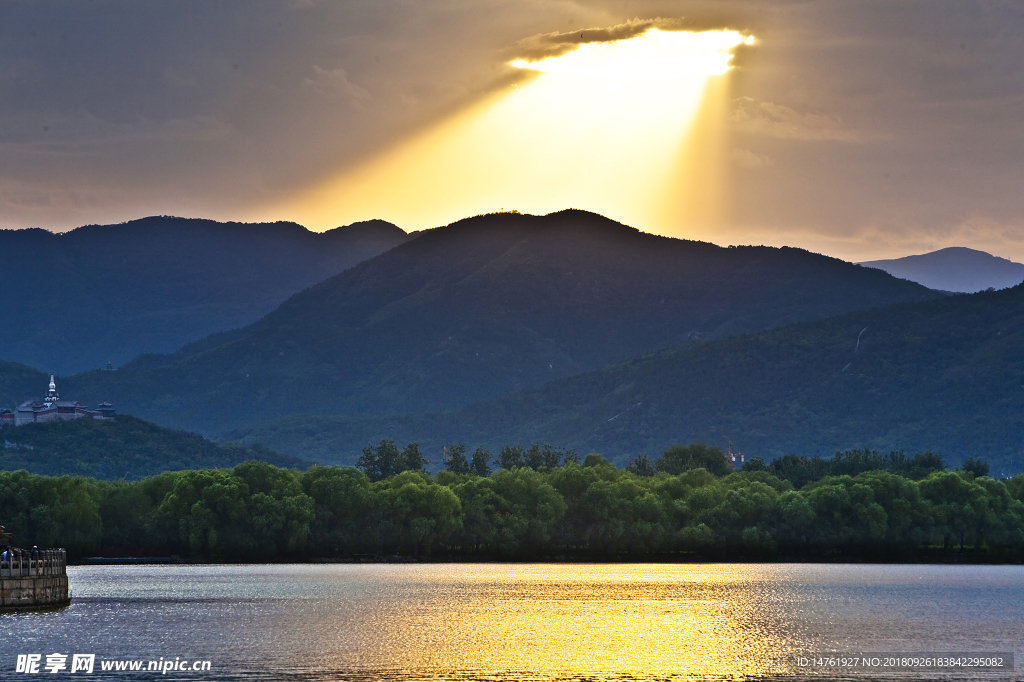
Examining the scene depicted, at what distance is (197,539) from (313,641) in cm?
9927

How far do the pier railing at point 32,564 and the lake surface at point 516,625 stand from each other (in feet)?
11.0

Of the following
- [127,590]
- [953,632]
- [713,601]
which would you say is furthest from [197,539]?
[953,632]

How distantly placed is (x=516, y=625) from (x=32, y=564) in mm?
37607

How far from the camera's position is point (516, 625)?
376 ft

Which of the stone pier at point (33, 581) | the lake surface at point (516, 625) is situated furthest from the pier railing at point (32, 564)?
the lake surface at point (516, 625)

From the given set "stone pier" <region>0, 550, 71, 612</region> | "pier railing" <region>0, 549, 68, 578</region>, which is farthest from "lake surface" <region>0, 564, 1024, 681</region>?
"pier railing" <region>0, 549, 68, 578</region>

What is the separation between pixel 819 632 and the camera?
110 m

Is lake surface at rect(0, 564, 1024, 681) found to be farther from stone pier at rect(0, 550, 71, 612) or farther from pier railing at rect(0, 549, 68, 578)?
pier railing at rect(0, 549, 68, 578)

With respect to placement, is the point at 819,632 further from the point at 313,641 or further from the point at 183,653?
the point at 183,653

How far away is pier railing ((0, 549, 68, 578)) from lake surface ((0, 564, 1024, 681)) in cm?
336

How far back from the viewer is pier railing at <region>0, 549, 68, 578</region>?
107 meters

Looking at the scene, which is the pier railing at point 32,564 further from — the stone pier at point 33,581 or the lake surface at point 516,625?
the lake surface at point 516,625

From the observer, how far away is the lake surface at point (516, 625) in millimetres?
89875

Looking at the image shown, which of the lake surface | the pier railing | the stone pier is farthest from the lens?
the pier railing
